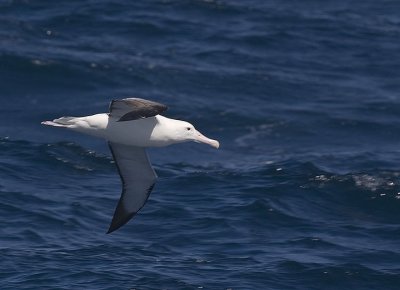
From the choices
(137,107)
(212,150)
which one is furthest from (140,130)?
(212,150)

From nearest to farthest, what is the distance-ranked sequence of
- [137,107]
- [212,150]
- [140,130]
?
[137,107] < [140,130] < [212,150]

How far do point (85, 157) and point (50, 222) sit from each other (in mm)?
4249

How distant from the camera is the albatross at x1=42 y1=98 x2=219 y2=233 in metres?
17.5

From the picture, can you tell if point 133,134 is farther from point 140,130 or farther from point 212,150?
point 212,150

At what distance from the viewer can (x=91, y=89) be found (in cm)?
3134

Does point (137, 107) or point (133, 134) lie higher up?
point (137, 107)

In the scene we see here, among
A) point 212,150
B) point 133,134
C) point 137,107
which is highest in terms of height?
point 137,107

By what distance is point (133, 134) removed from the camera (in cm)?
1855

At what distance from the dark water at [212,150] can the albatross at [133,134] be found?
134 centimetres

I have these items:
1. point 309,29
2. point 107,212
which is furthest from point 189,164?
point 309,29

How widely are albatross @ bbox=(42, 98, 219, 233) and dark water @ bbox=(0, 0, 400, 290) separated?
1.34 metres

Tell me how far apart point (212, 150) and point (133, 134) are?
32.9ft

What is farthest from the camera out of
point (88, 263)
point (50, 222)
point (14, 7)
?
point (14, 7)

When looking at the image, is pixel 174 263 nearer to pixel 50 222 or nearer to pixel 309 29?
pixel 50 222
